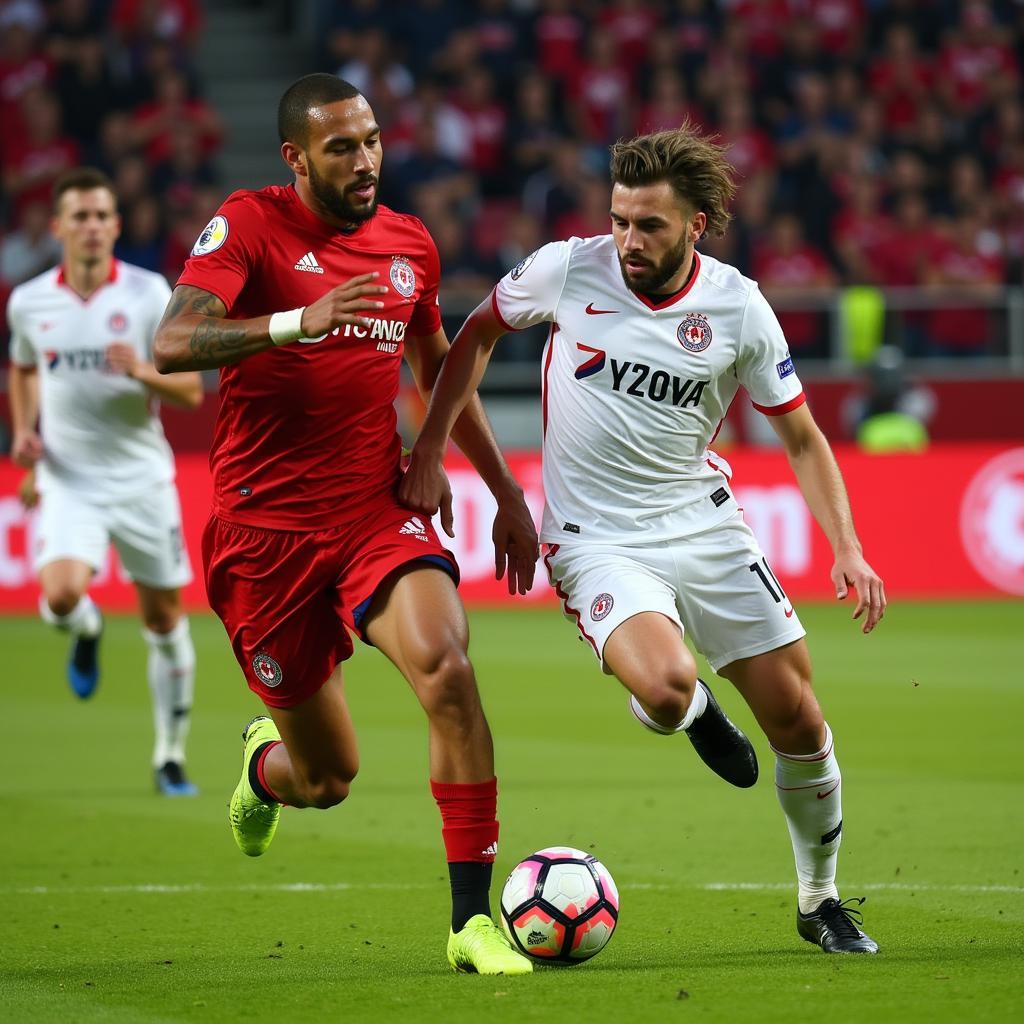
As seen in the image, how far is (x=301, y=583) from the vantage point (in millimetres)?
5508

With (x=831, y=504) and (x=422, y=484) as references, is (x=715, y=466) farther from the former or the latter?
(x=422, y=484)

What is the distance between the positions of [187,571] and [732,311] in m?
3.95

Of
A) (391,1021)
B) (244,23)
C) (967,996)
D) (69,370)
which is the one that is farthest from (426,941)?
(244,23)

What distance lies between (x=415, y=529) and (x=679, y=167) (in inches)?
51.2

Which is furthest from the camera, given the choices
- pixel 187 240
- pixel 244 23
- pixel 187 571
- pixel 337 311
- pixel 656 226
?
pixel 244 23

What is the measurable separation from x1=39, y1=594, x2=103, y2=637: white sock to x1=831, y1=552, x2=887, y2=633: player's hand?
448cm

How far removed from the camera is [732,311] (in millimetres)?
5520

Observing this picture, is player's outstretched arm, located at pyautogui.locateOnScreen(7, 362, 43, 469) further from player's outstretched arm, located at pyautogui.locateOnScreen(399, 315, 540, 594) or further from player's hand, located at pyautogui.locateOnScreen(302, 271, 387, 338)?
player's hand, located at pyautogui.locateOnScreen(302, 271, 387, 338)

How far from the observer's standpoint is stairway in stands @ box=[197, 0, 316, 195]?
21047 millimetres

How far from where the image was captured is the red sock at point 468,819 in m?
5.04

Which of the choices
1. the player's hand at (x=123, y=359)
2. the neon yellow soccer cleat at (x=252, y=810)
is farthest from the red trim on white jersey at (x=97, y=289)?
the neon yellow soccer cleat at (x=252, y=810)

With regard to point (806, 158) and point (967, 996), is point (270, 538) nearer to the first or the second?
point (967, 996)

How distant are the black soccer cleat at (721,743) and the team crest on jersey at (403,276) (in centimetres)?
150

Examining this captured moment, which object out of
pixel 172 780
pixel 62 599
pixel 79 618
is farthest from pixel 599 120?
pixel 172 780
